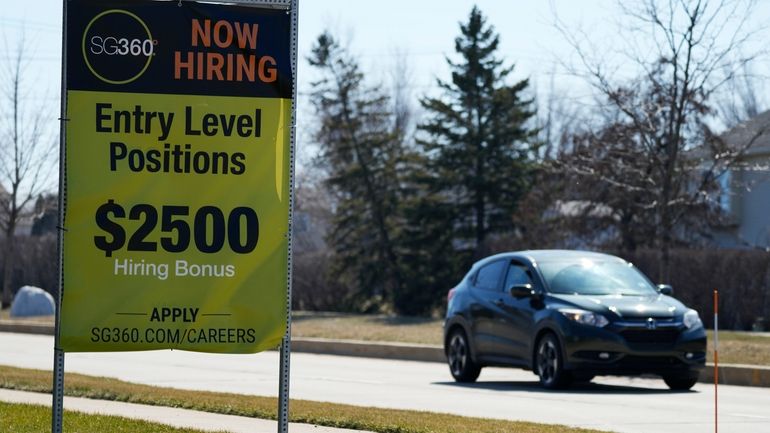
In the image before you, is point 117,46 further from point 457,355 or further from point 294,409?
point 457,355

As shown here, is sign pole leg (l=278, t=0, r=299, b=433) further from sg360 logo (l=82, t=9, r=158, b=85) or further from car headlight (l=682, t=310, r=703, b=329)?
car headlight (l=682, t=310, r=703, b=329)

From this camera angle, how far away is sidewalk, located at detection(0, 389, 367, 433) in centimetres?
1048

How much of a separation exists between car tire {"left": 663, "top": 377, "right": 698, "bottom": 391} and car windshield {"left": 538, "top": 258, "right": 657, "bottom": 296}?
113cm

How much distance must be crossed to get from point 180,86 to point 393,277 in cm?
3404

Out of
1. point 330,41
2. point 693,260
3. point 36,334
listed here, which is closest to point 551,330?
point 693,260

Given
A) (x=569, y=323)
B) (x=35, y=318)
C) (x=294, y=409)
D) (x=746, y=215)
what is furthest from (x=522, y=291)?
(x=746, y=215)

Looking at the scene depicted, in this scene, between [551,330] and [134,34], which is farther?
[551,330]

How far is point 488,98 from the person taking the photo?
41375mm

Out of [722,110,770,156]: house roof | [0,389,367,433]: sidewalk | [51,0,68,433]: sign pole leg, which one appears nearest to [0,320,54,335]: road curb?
[722,110,770,156]: house roof

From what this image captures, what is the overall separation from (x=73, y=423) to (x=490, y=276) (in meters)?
8.49

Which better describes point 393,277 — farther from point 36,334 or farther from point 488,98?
point 36,334

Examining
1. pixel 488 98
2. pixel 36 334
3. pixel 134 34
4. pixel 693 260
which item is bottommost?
pixel 36 334

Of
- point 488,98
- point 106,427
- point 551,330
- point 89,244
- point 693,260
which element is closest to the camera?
point 89,244

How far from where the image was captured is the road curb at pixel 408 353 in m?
17.9
